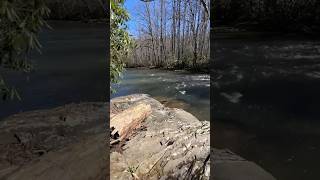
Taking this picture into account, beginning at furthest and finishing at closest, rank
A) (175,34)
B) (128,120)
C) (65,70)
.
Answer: (128,120) → (65,70) → (175,34)

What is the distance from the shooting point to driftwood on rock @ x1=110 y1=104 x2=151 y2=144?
114 inches

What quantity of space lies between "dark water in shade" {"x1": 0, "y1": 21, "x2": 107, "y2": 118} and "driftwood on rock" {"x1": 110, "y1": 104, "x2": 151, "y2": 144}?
0.18 meters

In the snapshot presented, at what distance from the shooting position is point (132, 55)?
9.97 feet

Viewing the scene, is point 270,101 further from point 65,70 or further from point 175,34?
point 65,70

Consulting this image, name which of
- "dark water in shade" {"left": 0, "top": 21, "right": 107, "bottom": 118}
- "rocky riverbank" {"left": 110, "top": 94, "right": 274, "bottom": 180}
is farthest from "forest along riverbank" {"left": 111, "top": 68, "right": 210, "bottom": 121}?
"dark water in shade" {"left": 0, "top": 21, "right": 107, "bottom": 118}

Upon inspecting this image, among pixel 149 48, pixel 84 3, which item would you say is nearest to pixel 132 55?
pixel 149 48

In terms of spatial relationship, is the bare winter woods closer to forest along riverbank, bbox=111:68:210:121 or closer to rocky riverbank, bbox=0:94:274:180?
forest along riverbank, bbox=111:68:210:121

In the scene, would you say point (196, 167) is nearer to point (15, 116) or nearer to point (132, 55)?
point (132, 55)

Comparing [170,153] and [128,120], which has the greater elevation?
[128,120]

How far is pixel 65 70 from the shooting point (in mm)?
2820

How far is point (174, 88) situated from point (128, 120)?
0.40m

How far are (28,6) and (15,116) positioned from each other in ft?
5.15

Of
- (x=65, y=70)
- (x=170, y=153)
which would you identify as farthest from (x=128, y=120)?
(x=65, y=70)

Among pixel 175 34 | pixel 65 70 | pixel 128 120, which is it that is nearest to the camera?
pixel 175 34
